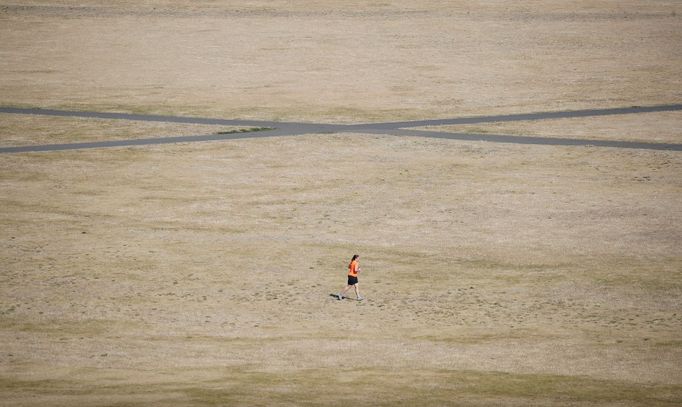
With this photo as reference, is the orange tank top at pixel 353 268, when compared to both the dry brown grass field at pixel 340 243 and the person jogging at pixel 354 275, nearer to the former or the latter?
the person jogging at pixel 354 275

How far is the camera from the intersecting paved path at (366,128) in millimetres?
62625

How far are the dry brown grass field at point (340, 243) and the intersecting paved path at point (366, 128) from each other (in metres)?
1.75

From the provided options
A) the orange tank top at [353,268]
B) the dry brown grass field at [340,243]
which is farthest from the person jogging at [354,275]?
the dry brown grass field at [340,243]

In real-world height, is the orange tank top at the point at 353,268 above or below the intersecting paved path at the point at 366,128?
→ below

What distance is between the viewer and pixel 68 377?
87.8 feet

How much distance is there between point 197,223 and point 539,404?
23.6 m

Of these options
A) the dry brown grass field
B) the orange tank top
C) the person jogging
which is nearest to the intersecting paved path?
the dry brown grass field

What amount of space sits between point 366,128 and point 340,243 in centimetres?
2656

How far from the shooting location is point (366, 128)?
68.3 meters

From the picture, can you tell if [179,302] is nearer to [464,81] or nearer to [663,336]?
[663,336]

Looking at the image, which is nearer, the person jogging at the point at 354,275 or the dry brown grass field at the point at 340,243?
the dry brown grass field at the point at 340,243

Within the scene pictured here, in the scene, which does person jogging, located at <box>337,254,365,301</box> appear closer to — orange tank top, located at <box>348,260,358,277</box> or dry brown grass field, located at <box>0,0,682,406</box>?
orange tank top, located at <box>348,260,358,277</box>

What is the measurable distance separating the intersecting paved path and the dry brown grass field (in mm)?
1752

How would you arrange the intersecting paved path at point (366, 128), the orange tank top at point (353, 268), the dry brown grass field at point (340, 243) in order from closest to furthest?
the dry brown grass field at point (340, 243), the orange tank top at point (353, 268), the intersecting paved path at point (366, 128)
